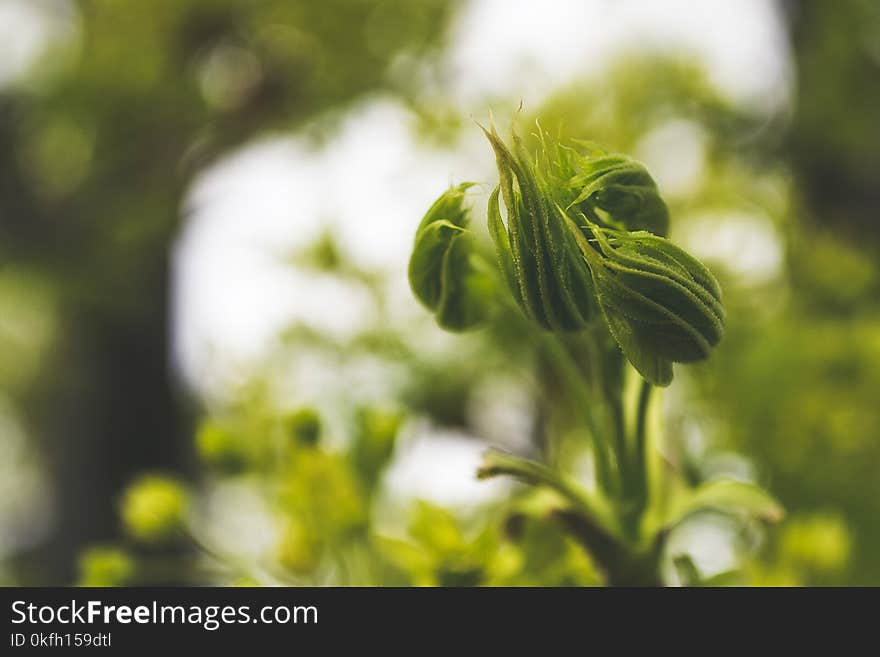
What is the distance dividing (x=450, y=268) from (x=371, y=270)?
612 mm

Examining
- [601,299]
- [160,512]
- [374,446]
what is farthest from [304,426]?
[601,299]

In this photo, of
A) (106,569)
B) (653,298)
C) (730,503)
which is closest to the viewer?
(653,298)

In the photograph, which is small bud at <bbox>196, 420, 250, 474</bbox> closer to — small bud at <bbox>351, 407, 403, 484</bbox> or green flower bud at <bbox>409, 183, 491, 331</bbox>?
small bud at <bbox>351, 407, 403, 484</bbox>

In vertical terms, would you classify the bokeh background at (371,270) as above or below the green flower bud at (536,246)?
above

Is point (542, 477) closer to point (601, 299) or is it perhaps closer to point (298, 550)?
point (601, 299)

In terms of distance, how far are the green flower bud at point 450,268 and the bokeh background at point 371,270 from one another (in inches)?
4.5

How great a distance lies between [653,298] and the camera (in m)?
0.26

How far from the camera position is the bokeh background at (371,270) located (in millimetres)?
543

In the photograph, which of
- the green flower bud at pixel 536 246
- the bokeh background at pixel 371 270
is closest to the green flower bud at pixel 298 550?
the bokeh background at pixel 371 270

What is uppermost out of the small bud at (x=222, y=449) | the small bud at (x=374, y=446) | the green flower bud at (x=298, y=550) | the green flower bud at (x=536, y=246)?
the small bud at (x=222, y=449)

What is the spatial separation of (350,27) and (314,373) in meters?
0.79

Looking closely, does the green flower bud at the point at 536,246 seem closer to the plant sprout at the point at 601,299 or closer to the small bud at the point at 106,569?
the plant sprout at the point at 601,299
